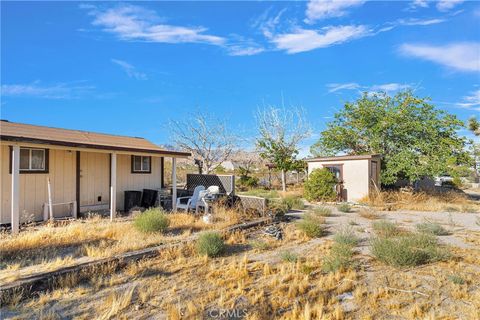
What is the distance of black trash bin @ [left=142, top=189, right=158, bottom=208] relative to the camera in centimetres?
1103

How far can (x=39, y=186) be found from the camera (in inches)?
336

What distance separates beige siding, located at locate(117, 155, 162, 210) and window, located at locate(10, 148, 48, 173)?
2.44 m

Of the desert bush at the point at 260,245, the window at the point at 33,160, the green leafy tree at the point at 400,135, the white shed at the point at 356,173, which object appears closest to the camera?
the desert bush at the point at 260,245

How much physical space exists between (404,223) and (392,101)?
11.0 m

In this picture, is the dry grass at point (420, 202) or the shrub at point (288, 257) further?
the dry grass at point (420, 202)

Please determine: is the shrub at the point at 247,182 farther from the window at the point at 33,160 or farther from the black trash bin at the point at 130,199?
the window at the point at 33,160

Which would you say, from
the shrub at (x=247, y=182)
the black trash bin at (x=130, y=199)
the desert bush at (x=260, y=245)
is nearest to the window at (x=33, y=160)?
the black trash bin at (x=130, y=199)

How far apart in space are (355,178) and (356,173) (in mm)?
273

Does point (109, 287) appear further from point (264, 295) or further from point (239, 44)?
point (239, 44)

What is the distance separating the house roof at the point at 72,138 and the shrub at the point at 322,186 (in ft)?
24.8

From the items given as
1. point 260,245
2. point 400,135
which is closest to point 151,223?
point 260,245

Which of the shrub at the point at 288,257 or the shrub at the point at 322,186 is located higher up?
the shrub at the point at 322,186

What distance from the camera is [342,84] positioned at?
20.5 metres

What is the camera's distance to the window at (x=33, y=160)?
320 inches
